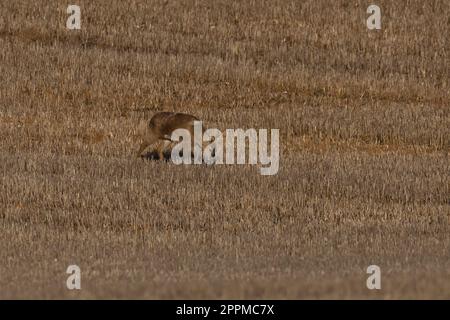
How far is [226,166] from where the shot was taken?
1862 centimetres

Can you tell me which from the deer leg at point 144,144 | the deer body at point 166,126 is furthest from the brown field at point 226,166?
the deer body at point 166,126

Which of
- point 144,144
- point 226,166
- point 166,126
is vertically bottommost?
point 226,166

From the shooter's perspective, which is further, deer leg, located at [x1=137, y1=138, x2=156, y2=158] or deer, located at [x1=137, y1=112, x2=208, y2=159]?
deer leg, located at [x1=137, y1=138, x2=156, y2=158]

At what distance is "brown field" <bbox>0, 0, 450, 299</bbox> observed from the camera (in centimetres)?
1191

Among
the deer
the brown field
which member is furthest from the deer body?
the brown field

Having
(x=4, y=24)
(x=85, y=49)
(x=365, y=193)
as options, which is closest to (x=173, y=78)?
(x=85, y=49)

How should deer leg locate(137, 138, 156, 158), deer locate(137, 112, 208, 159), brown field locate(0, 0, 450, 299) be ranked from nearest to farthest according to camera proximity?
brown field locate(0, 0, 450, 299) < deer locate(137, 112, 208, 159) < deer leg locate(137, 138, 156, 158)

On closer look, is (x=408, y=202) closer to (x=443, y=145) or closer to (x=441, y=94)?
(x=443, y=145)

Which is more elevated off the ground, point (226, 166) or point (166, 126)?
point (166, 126)

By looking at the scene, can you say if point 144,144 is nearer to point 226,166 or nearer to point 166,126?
Result: point 166,126

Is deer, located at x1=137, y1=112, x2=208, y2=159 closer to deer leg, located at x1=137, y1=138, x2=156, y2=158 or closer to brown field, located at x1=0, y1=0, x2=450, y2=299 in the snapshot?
deer leg, located at x1=137, y1=138, x2=156, y2=158

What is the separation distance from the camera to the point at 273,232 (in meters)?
14.4

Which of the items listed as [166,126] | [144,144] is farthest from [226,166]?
[144,144]
